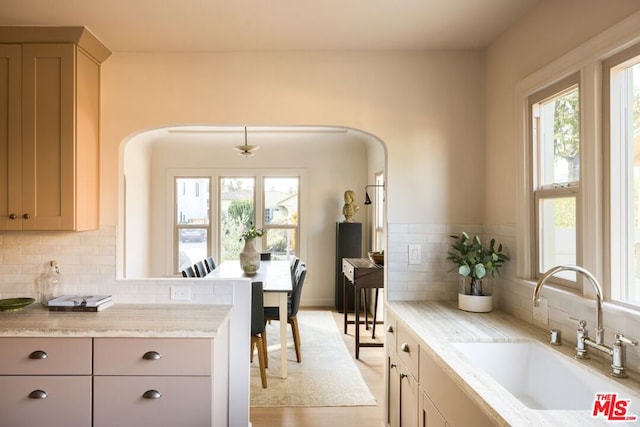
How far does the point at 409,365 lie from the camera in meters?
1.95

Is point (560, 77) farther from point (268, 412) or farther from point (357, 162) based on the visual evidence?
point (357, 162)

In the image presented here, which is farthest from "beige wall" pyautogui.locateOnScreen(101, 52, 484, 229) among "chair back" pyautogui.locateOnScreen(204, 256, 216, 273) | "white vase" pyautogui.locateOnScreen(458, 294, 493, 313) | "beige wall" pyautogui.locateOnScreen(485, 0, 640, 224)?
"chair back" pyautogui.locateOnScreen(204, 256, 216, 273)

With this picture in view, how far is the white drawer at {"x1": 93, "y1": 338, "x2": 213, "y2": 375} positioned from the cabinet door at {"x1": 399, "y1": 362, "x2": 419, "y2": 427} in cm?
100

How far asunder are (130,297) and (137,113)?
1.14 metres

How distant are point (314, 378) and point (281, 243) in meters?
2.89

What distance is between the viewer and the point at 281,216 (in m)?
6.02

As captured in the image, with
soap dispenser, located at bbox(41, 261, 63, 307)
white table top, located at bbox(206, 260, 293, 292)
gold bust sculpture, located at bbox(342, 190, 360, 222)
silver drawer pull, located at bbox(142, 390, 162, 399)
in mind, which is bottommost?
silver drawer pull, located at bbox(142, 390, 162, 399)

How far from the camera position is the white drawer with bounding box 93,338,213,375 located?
1.88m

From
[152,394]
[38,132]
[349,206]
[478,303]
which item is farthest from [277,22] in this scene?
[349,206]

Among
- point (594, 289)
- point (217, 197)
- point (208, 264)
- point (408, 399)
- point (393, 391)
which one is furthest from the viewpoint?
point (217, 197)

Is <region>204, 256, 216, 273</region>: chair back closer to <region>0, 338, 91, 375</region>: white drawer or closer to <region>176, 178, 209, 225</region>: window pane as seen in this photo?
<region>176, 178, 209, 225</region>: window pane

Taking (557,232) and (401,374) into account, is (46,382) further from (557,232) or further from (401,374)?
(557,232)

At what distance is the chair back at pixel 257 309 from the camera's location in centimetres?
302

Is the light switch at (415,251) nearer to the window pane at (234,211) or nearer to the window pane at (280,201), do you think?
the window pane at (280,201)
